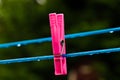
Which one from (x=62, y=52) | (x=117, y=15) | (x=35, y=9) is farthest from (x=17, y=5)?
(x=62, y=52)

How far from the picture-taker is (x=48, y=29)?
534 cm

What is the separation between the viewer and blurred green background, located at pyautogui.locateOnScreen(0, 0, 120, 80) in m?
5.14

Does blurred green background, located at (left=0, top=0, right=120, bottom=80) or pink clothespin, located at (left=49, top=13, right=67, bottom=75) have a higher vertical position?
pink clothespin, located at (left=49, top=13, right=67, bottom=75)

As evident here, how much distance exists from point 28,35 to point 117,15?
3.10 ft

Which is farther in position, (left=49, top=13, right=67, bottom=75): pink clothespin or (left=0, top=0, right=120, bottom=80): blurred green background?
(left=0, top=0, right=120, bottom=80): blurred green background

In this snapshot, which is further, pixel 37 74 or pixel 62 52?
pixel 37 74

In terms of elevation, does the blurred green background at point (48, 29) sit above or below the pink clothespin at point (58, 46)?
below

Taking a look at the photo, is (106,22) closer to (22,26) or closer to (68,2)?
(68,2)

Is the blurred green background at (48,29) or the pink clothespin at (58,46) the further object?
the blurred green background at (48,29)

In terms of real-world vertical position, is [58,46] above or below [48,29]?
above

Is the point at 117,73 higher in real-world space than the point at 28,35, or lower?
lower

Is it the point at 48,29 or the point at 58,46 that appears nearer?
the point at 58,46

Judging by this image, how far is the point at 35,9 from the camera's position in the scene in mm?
5328

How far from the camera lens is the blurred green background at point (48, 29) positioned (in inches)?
202
